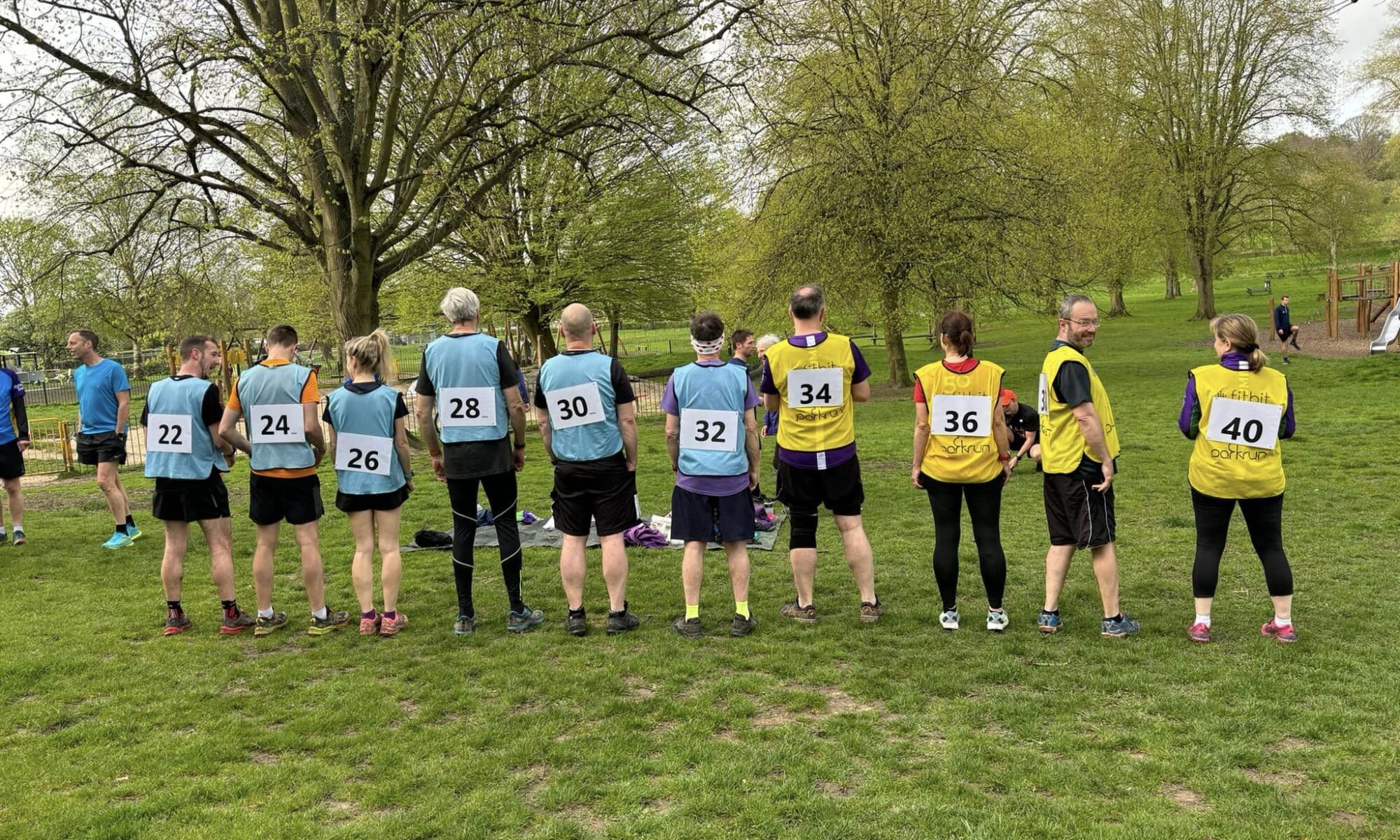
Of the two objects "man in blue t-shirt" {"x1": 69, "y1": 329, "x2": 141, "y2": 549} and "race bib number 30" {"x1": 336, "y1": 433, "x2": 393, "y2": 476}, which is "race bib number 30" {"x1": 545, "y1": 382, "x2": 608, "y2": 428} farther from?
"man in blue t-shirt" {"x1": 69, "y1": 329, "x2": 141, "y2": 549}

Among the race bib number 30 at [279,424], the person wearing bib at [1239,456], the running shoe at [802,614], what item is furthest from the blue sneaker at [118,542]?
the person wearing bib at [1239,456]

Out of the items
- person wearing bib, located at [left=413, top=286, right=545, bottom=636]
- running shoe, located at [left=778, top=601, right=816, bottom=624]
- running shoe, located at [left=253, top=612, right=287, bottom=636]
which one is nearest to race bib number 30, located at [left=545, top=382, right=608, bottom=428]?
person wearing bib, located at [left=413, top=286, right=545, bottom=636]

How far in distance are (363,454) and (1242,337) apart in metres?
5.17

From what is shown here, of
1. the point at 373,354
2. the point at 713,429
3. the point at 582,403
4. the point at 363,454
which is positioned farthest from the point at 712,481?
the point at 373,354

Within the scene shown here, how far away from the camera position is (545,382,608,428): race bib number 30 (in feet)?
16.9

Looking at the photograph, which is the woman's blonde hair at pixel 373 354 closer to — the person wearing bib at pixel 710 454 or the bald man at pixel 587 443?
the bald man at pixel 587 443

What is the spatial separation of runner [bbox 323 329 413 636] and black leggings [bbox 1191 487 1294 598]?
184 inches

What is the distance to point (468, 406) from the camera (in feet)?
17.3

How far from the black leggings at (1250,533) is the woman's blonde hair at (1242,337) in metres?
0.76

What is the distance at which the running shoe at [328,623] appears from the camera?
225 inches

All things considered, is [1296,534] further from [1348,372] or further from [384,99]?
[384,99]

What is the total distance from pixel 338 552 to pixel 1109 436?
6.72m

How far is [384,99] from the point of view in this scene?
1661 centimetres

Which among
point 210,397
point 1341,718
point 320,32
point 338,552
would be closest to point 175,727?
point 210,397
